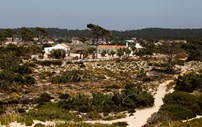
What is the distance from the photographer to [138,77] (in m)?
59.6

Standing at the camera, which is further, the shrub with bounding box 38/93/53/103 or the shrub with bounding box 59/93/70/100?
the shrub with bounding box 59/93/70/100

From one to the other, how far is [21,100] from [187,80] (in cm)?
2071

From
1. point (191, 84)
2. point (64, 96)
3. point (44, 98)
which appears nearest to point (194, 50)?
point (191, 84)

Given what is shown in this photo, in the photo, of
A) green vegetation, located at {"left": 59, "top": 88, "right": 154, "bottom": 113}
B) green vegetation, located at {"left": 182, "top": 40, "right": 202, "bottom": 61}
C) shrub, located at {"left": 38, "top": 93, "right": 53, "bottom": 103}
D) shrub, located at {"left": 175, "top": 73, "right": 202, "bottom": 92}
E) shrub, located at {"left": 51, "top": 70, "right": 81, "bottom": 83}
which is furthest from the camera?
green vegetation, located at {"left": 182, "top": 40, "right": 202, "bottom": 61}

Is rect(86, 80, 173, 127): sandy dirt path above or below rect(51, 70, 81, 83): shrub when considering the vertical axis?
above

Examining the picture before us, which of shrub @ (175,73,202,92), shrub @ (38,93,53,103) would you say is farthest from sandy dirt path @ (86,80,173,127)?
shrub @ (38,93,53,103)

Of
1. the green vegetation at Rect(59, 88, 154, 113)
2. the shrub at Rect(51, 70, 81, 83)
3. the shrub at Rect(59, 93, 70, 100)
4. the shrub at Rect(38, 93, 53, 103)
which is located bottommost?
the shrub at Rect(51, 70, 81, 83)

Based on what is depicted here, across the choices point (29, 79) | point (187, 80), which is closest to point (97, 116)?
point (187, 80)

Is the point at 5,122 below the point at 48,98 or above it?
above

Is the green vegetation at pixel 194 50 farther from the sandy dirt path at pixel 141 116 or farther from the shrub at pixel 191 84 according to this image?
the sandy dirt path at pixel 141 116

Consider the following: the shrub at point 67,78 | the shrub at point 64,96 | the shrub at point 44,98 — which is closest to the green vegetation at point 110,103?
the shrub at point 44,98

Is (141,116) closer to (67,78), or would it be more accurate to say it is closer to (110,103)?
(110,103)

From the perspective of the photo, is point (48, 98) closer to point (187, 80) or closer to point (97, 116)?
point (97, 116)

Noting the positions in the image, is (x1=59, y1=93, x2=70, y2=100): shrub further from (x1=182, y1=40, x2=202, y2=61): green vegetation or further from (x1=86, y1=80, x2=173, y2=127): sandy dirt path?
(x1=182, y1=40, x2=202, y2=61): green vegetation
